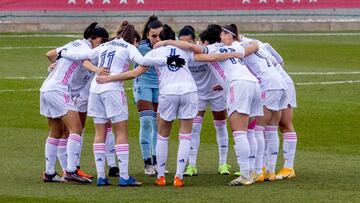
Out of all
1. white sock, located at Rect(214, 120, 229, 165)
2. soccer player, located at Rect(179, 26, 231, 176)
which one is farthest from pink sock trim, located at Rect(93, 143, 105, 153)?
white sock, located at Rect(214, 120, 229, 165)

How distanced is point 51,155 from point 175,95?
7.48 feet

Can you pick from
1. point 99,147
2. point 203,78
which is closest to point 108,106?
point 99,147

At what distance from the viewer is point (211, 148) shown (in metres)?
22.5

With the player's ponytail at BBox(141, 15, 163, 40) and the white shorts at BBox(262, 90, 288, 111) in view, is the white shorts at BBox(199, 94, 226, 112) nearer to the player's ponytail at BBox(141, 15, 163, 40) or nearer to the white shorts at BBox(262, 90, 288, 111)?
the white shorts at BBox(262, 90, 288, 111)

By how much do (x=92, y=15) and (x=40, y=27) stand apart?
211 centimetres

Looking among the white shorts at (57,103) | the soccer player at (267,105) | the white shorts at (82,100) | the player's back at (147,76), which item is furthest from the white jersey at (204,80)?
the white shorts at (57,103)

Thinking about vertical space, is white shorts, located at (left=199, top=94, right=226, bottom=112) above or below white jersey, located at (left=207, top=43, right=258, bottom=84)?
below

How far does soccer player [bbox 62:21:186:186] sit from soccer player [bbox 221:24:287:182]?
1579mm

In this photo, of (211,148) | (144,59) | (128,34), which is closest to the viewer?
(144,59)

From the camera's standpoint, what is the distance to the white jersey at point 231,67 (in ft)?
59.0

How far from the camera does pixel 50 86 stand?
18422 mm

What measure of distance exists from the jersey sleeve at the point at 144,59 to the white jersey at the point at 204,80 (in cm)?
175

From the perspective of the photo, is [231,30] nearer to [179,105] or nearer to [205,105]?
[179,105]

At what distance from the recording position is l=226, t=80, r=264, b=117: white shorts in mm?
17859
